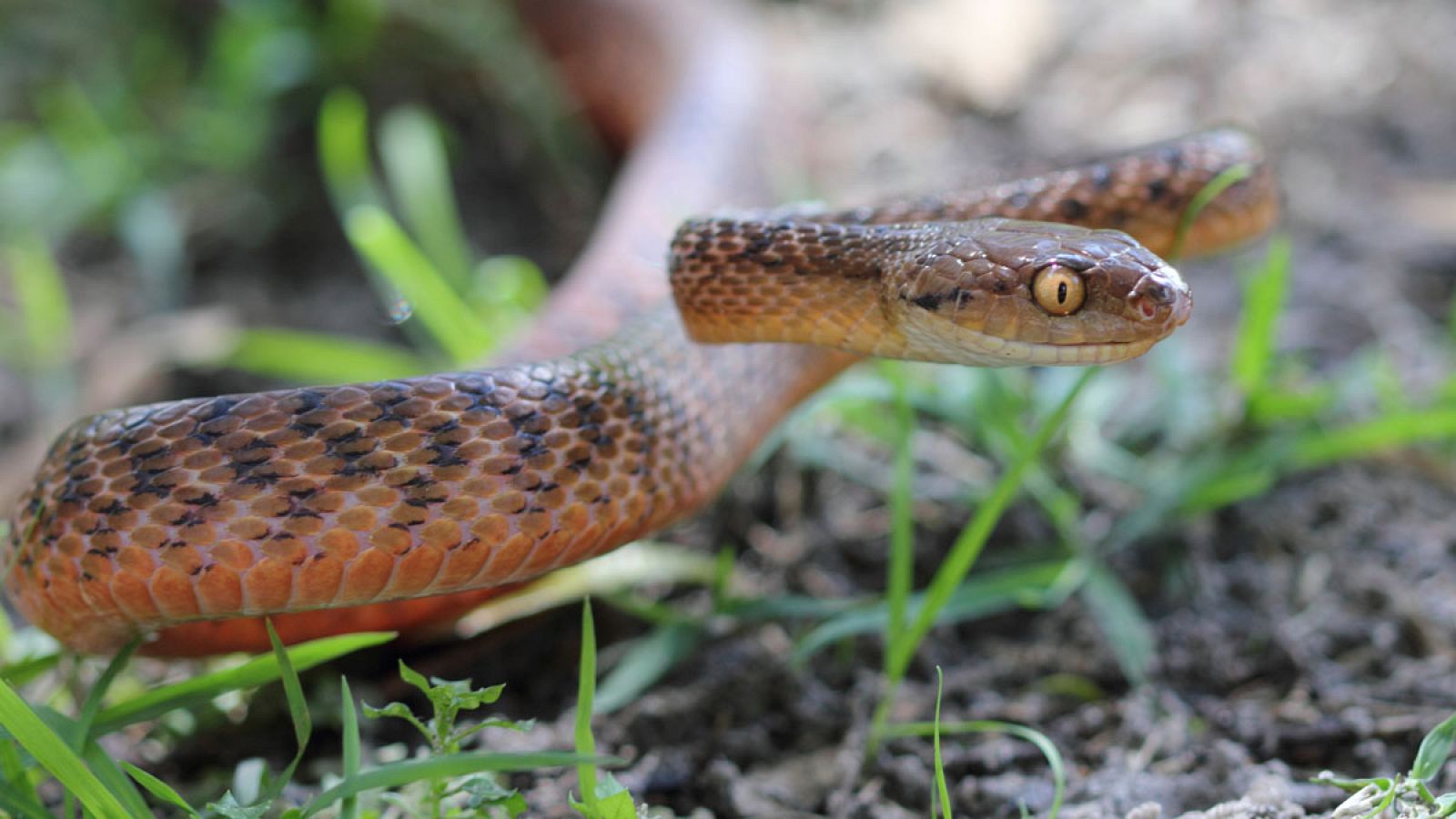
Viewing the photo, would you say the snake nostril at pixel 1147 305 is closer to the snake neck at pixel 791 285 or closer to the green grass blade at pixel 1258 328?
the snake neck at pixel 791 285

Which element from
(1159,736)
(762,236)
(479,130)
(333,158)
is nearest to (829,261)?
(762,236)

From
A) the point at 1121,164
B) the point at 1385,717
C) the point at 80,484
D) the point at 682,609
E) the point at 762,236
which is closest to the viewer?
the point at 80,484

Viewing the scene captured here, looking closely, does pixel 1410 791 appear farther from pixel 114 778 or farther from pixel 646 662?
pixel 114 778

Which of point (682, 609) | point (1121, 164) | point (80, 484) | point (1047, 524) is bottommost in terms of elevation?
point (682, 609)

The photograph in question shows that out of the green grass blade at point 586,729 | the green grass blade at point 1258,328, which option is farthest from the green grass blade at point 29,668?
the green grass blade at point 1258,328

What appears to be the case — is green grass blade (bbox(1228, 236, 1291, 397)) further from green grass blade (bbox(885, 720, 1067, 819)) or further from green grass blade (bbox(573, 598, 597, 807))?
green grass blade (bbox(573, 598, 597, 807))

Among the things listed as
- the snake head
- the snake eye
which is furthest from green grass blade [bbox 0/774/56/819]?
the snake eye

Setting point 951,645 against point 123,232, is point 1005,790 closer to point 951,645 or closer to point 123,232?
point 951,645
